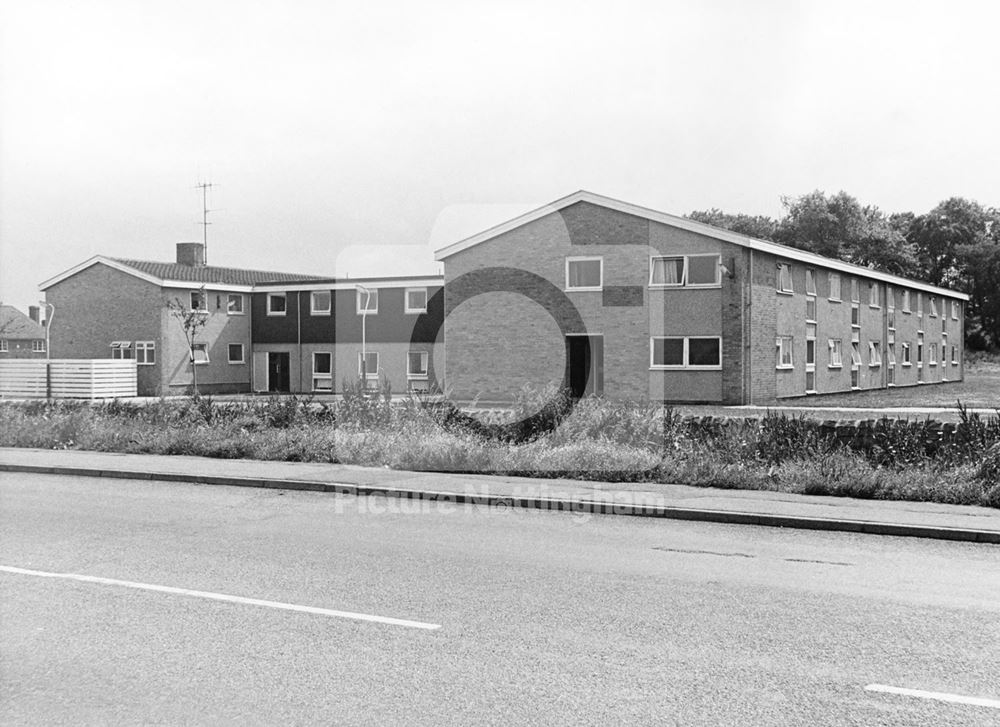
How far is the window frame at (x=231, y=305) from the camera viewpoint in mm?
52781

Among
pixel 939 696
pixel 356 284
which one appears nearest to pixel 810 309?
pixel 356 284

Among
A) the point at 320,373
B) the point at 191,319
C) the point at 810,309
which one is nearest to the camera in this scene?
the point at 810,309

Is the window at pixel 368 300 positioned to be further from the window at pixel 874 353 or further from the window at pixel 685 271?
the window at pixel 874 353

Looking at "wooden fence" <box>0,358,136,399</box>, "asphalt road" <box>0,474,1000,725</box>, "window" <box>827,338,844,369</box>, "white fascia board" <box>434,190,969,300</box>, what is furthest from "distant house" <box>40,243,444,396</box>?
"asphalt road" <box>0,474,1000,725</box>

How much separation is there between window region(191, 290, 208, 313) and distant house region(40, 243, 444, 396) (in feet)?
0.23

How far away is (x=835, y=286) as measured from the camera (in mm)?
42844

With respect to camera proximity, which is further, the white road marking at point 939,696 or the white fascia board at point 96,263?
the white fascia board at point 96,263

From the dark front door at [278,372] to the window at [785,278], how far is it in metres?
26.4

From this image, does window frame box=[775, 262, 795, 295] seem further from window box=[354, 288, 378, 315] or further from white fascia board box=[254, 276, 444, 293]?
window box=[354, 288, 378, 315]

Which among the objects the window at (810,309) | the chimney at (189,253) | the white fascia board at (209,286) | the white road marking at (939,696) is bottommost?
the white road marking at (939,696)

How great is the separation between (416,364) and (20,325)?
150ft

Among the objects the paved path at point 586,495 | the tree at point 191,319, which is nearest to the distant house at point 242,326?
the tree at point 191,319

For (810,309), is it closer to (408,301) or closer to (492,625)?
(408,301)

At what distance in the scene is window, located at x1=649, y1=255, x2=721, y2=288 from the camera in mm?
34781
